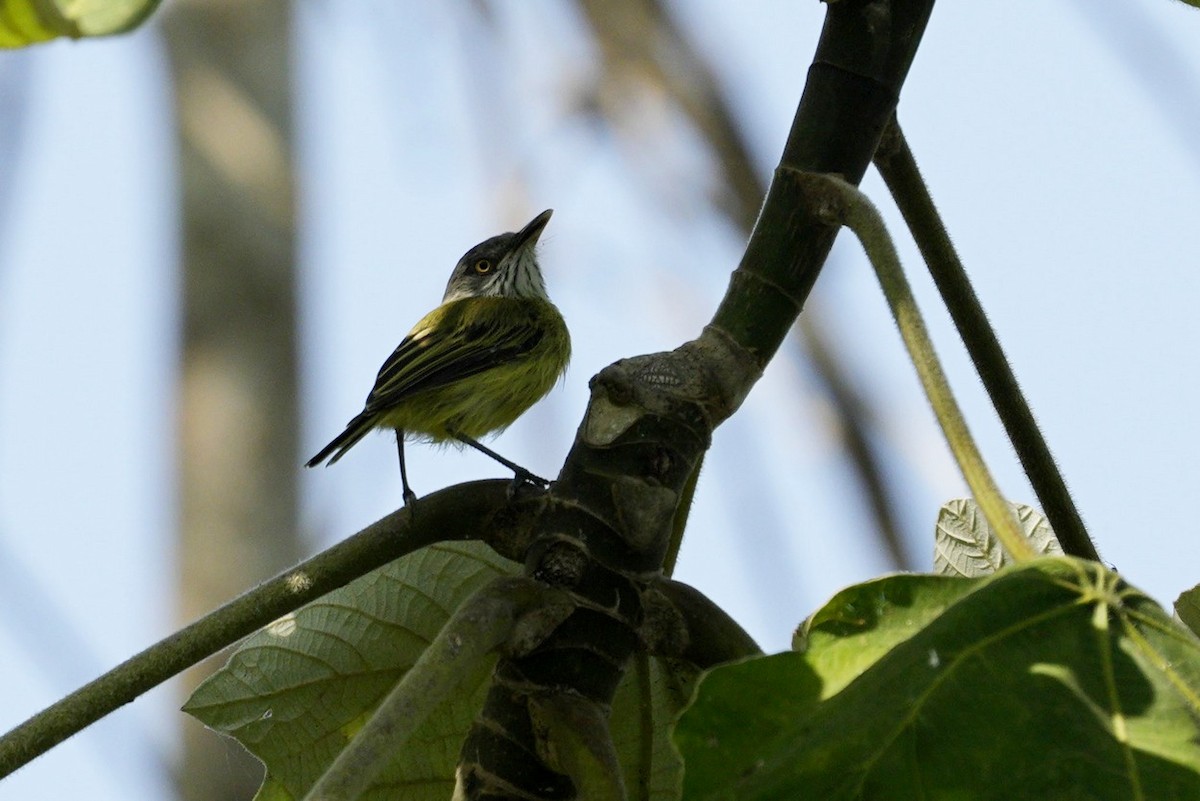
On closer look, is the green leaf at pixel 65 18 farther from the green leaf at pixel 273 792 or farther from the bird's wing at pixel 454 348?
the bird's wing at pixel 454 348

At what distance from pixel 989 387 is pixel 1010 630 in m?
0.42

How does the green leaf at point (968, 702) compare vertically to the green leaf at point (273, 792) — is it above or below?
below

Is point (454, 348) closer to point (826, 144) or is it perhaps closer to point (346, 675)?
point (346, 675)

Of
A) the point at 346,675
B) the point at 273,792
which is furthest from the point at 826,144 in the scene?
the point at 273,792

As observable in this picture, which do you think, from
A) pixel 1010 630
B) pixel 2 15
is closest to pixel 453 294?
pixel 2 15

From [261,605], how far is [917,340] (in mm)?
827

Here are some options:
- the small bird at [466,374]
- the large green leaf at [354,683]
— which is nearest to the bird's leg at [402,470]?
the small bird at [466,374]

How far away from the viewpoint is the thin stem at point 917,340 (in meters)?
1.44

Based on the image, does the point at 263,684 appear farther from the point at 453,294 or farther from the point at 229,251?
the point at 229,251

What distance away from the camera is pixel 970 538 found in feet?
7.33

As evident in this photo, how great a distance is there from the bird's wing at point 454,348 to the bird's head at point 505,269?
682mm

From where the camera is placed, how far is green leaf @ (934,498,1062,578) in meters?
2.21

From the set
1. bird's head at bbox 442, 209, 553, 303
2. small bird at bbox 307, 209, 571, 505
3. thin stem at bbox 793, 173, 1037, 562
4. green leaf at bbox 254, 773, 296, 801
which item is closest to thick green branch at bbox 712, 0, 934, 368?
thin stem at bbox 793, 173, 1037, 562

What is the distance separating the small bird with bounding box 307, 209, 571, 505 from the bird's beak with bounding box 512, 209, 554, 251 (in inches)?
15.7
